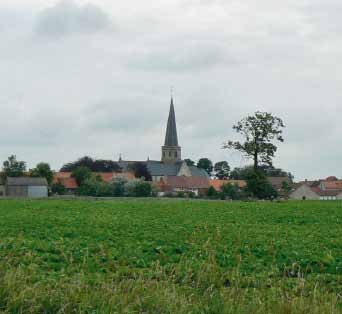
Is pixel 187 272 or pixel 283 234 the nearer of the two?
pixel 187 272

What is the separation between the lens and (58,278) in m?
10.3

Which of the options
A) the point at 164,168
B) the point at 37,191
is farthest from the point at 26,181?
the point at 164,168

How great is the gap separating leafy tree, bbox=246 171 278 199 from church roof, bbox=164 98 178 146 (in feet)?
324

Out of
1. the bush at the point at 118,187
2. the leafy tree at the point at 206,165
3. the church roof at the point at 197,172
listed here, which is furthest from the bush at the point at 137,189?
the leafy tree at the point at 206,165

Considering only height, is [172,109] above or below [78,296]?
above

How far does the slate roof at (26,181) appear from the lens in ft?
383

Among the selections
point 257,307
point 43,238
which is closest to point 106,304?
point 257,307

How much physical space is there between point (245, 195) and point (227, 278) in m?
75.2

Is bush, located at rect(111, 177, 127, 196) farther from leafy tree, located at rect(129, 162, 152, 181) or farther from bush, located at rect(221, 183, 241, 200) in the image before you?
leafy tree, located at rect(129, 162, 152, 181)

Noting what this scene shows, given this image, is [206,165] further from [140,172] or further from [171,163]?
[140,172]

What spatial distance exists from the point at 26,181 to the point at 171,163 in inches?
3094

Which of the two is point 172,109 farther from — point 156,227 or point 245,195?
point 156,227

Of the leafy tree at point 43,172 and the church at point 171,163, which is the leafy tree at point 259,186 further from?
the church at point 171,163

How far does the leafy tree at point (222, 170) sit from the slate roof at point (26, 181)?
3067 inches
